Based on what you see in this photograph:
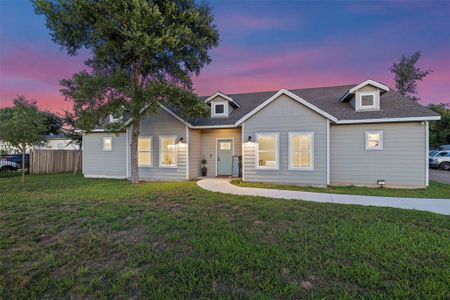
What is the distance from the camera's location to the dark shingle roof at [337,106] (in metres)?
10.3

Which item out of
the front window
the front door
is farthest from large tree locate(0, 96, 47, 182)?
the front window

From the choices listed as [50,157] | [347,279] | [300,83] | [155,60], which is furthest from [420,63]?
[50,157]

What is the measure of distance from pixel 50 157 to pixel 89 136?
4.88m

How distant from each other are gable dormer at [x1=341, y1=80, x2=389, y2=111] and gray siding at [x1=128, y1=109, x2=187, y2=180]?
8.94 metres

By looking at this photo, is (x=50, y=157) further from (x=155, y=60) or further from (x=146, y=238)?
(x=146, y=238)

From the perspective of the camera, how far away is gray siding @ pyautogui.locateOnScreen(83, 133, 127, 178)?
13766 mm

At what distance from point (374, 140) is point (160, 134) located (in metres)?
10.8

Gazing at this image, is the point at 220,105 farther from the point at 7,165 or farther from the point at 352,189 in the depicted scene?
the point at 7,165

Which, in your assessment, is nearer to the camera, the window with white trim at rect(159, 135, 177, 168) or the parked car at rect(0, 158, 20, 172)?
the window with white trim at rect(159, 135, 177, 168)

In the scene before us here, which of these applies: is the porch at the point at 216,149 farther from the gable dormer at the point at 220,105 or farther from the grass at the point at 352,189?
the grass at the point at 352,189

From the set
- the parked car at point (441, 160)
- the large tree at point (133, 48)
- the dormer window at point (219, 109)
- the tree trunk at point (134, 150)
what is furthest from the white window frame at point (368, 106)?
the parked car at point (441, 160)

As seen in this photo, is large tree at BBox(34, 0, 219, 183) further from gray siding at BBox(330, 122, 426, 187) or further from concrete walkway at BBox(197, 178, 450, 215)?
gray siding at BBox(330, 122, 426, 187)

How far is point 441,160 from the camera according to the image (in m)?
19.5

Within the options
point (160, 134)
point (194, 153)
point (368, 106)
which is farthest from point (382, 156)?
point (160, 134)
